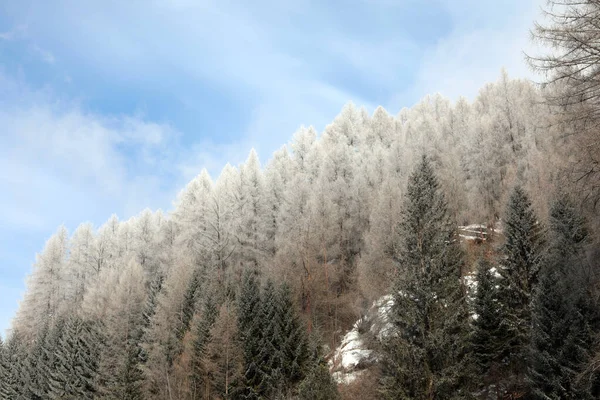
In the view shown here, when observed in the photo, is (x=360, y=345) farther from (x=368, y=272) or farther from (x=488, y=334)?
(x=488, y=334)

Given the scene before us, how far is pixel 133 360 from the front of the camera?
113ft

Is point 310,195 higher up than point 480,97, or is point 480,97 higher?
point 480,97

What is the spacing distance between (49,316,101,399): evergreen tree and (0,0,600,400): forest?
0.64 ft

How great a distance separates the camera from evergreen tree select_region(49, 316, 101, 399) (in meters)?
39.1

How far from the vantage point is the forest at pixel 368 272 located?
17.3m

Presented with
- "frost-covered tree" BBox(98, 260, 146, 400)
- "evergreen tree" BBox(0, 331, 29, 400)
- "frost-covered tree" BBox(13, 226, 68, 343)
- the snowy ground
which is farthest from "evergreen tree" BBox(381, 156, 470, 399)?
"frost-covered tree" BBox(13, 226, 68, 343)

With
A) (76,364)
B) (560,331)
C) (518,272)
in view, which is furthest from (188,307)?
(560,331)

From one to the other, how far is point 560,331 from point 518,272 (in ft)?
16.2

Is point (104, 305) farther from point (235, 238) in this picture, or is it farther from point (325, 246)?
point (325, 246)

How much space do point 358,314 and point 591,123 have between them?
73.3ft

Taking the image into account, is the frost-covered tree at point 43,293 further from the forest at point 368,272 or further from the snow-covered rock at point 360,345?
the snow-covered rock at point 360,345

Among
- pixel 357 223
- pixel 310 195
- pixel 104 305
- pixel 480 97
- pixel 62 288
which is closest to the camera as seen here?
pixel 357 223

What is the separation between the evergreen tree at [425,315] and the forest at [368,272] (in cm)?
9

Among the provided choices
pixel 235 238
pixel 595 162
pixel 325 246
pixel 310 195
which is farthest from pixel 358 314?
pixel 595 162
